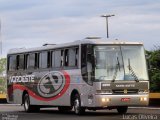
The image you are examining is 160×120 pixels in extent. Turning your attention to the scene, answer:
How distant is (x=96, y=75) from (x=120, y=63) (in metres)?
1.19

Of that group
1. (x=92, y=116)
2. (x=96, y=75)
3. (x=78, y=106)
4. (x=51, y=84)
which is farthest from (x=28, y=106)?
(x=96, y=75)

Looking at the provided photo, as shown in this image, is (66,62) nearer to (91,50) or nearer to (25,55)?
(91,50)

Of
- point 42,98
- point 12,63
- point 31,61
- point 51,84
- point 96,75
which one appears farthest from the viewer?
point 12,63

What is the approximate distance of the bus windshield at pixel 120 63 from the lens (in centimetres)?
2502

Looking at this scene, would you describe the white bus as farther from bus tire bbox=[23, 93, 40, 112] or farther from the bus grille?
bus tire bbox=[23, 93, 40, 112]

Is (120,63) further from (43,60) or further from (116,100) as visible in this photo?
(43,60)

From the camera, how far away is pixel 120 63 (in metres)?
25.4

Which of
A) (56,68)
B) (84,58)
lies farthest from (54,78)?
(84,58)

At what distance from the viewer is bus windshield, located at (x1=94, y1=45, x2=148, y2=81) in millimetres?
25016

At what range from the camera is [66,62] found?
88.7 ft

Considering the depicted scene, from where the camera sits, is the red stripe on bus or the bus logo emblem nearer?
the red stripe on bus

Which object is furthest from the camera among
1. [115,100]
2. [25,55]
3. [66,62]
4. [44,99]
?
[25,55]

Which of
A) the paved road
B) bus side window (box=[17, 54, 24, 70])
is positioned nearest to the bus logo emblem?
the paved road

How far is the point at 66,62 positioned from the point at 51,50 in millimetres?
1861
